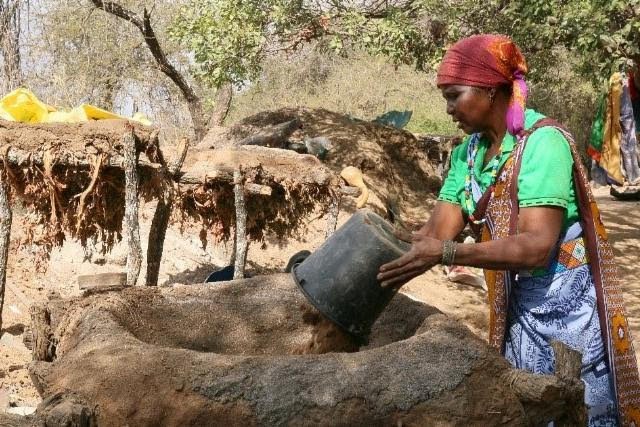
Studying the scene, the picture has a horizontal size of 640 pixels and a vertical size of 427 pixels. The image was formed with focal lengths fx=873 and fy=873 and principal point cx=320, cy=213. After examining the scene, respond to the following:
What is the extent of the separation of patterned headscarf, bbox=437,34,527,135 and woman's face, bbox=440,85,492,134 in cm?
2

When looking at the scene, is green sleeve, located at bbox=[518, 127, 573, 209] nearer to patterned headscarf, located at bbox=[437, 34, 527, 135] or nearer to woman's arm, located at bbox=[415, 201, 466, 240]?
patterned headscarf, located at bbox=[437, 34, 527, 135]

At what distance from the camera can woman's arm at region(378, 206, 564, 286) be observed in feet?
7.21

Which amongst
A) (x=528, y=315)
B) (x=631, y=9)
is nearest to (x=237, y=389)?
(x=528, y=315)

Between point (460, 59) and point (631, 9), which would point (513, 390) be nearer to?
point (460, 59)

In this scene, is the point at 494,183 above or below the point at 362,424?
above

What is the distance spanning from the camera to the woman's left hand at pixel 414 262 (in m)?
2.21

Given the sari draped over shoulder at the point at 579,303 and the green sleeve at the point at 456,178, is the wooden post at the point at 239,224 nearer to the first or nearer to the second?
the green sleeve at the point at 456,178

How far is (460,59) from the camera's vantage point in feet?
7.77

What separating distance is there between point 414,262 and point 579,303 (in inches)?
20.6

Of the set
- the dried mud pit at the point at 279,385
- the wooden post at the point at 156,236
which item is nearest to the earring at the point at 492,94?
the dried mud pit at the point at 279,385

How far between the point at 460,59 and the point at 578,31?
486 centimetres

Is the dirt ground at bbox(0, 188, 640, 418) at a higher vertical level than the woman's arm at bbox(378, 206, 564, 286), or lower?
lower

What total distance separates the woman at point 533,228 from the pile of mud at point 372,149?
7990 millimetres

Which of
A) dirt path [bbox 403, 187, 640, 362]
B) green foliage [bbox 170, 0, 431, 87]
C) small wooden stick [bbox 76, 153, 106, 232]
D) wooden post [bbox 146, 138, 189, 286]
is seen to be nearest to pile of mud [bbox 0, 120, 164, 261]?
small wooden stick [bbox 76, 153, 106, 232]
